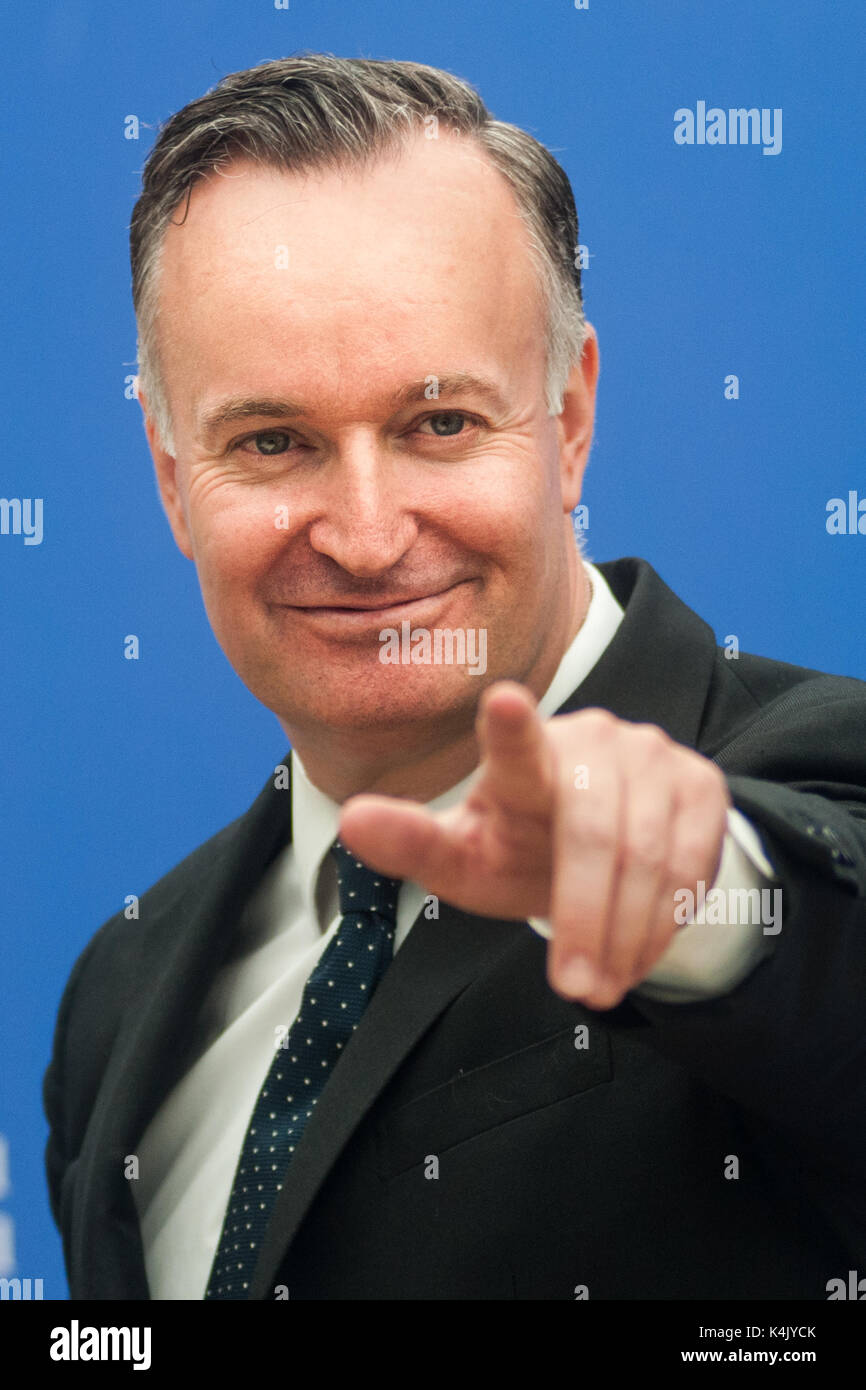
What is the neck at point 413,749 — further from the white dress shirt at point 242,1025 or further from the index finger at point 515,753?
the index finger at point 515,753

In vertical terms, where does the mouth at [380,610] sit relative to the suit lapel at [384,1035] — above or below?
above

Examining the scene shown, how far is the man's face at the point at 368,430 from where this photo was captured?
1385 mm

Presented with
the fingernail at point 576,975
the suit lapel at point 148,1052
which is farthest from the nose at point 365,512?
the fingernail at point 576,975

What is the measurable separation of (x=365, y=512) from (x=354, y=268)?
0.22 meters

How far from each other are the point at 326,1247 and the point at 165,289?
3.06ft

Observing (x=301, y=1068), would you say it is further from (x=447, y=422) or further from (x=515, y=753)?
(x=515, y=753)

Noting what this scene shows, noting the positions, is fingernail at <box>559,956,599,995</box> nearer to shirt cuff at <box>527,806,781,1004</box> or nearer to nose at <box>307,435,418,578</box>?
shirt cuff at <box>527,806,781,1004</box>

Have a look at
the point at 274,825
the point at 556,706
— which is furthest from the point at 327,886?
the point at 556,706

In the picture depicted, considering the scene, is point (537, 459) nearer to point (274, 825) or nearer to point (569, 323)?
point (569, 323)

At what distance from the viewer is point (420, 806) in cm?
108

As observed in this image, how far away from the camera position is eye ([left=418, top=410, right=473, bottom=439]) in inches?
56.7

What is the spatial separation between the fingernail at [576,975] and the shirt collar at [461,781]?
732mm

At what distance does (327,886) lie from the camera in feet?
5.30

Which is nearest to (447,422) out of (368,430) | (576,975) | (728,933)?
(368,430)
